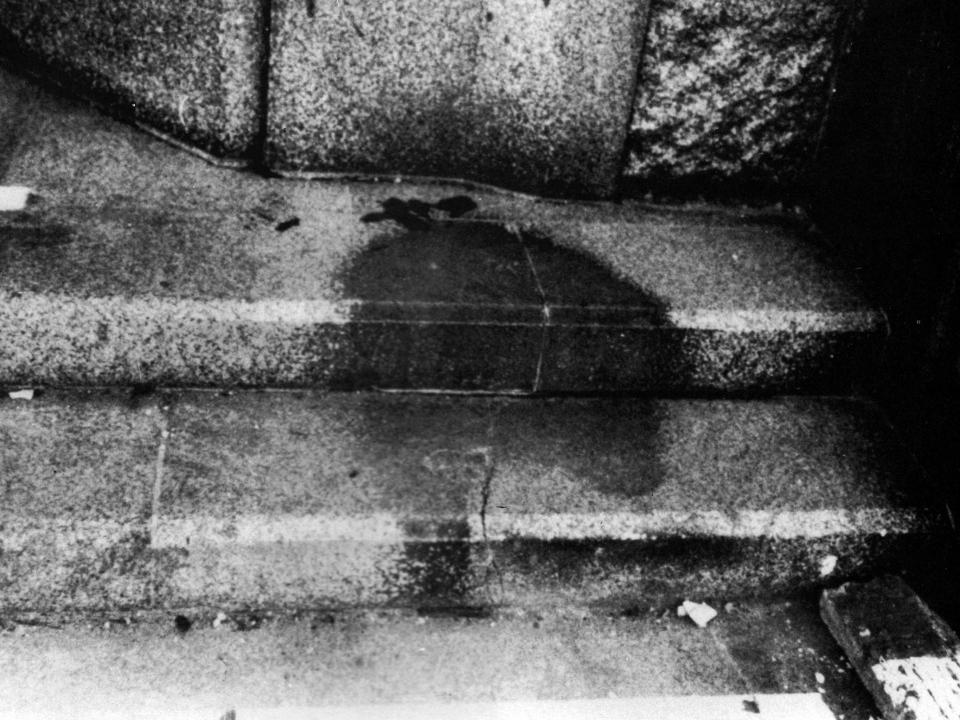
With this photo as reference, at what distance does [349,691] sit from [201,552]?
506mm

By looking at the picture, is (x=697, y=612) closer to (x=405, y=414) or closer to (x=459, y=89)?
(x=405, y=414)

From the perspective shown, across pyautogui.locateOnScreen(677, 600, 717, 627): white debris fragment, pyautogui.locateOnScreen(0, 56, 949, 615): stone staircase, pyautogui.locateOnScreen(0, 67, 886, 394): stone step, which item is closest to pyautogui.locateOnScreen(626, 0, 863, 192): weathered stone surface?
pyautogui.locateOnScreen(0, 67, 886, 394): stone step

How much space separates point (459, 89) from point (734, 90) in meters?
0.95

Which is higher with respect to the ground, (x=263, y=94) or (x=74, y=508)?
(x=263, y=94)

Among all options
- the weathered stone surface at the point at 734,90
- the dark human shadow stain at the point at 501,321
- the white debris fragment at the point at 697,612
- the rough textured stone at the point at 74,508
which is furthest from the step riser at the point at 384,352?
the weathered stone surface at the point at 734,90

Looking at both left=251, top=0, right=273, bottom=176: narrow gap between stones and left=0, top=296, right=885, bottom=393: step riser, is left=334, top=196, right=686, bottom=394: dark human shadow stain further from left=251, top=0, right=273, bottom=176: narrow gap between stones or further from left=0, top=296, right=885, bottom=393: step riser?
left=251, top=0, right=273, bottom=176: narrow gap between stones

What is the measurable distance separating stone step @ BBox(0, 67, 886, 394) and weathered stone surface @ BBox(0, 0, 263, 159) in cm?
12

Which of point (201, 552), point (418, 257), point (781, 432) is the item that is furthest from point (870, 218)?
point (201, 552)

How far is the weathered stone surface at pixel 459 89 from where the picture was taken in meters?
2.79

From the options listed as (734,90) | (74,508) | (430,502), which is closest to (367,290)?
(430,502)

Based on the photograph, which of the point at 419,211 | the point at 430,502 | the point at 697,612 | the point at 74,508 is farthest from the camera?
the point at 419,211

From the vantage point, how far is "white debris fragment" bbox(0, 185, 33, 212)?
8.12 ft

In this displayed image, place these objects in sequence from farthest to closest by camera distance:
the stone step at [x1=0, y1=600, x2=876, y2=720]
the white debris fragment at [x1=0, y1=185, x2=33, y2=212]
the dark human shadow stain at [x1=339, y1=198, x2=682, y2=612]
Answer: the white debris fragment at [x1=0, y1=185, x2=33, y2=212], the dark human shadow stain at [x1=339, y1=198, x2=682, y2=612], the stone step at [x1=0, y1=600, x2=876, y2=720]

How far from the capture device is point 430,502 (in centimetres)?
221
